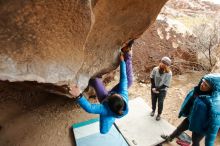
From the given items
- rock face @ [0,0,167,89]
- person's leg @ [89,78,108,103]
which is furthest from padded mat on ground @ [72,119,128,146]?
rock face @ [0,0,167,89]

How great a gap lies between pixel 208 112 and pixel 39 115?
3205 mm

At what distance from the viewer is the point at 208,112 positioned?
4051mm

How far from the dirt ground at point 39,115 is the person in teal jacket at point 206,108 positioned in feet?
4.92

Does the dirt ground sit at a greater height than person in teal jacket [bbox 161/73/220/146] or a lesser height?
lesser

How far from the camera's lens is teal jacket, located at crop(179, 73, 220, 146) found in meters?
3.98

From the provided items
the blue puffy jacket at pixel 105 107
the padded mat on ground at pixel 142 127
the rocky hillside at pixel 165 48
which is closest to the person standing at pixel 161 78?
the padded mat on ground at pixel 142 127

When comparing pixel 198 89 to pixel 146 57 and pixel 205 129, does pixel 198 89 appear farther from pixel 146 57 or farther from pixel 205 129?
→ pixel 146 57

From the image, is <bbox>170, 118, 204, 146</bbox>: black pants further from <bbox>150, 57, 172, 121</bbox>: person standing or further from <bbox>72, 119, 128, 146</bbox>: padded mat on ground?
<bbox>72, 119, 128, 146</bbox>: padded mat on ground

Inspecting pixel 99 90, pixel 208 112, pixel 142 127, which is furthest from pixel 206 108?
pixel 142 127

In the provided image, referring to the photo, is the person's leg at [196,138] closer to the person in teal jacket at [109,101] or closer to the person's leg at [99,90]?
the person in teal jacket at [109,101]

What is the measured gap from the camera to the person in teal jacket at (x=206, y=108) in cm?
398

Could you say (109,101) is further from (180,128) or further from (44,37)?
(180,128)

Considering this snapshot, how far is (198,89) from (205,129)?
0.56 metres

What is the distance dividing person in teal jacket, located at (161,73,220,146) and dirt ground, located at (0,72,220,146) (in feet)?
4.92
